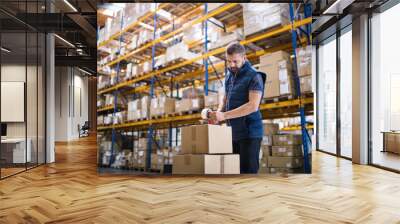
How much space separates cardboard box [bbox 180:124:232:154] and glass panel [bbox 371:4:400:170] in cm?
262

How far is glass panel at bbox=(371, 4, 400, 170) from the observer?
5.52 m

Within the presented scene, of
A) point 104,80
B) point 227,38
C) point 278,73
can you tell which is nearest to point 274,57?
point 278,73

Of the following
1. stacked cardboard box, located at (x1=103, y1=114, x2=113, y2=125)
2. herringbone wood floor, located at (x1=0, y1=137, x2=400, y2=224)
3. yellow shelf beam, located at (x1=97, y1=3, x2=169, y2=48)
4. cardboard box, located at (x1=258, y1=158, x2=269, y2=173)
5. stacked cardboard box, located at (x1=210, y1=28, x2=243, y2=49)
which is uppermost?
yellow shelf beam, located at (x1=97, y1=3, x2=169, y2=48)

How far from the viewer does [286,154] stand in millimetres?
4977

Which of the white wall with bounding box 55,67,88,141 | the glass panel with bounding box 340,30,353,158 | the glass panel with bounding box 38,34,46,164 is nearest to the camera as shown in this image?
the glass panel with bounding box 38,34,46,164

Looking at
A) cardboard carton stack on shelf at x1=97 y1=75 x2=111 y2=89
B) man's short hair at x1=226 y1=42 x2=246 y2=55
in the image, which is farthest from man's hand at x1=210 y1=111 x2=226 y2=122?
cardboard carton stack on shelf at x1=97 y1=75 x2=111 y2=89

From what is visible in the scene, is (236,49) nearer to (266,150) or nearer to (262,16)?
(262,16)

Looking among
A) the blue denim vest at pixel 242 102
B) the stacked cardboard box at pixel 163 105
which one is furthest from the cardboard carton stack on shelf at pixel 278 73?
the stacked cardboard box at pixel 163 105

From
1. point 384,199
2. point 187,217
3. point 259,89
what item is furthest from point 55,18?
point 384,199

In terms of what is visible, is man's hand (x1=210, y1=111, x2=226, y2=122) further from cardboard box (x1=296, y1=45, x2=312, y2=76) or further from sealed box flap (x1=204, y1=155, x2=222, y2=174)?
cardboard box (x1=296, y1=45, x2=312, y2=76)

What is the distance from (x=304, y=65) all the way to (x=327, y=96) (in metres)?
3.70

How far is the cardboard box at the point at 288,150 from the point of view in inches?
194

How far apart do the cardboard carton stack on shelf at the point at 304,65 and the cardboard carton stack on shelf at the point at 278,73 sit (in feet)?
0.44

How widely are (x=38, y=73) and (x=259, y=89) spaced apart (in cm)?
367
